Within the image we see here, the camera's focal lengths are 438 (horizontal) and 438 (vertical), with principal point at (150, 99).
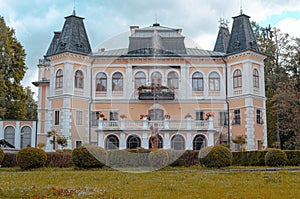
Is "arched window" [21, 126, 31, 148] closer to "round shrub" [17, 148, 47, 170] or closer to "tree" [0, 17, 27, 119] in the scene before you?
"tree" [0, 17, 27, 119]

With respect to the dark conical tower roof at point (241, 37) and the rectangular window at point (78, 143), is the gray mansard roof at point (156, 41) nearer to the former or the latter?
the rectangular window at point (78, 143)

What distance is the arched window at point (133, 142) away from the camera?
3693 cm

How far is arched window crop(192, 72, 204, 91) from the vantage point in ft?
134

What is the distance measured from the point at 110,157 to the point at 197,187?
9.76 metres

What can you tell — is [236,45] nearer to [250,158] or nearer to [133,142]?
[133,142]

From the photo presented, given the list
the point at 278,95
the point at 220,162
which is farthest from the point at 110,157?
the point at 278,95

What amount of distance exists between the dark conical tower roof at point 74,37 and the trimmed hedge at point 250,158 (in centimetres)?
1996

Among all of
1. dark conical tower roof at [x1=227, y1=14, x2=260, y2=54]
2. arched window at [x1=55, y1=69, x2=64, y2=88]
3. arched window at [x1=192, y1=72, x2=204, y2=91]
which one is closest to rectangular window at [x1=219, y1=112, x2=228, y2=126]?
arched window at [x1=192, y1=72, x2=204, y2=91]

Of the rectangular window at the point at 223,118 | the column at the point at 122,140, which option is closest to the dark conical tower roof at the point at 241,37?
the rectangular window at the point at 223,118

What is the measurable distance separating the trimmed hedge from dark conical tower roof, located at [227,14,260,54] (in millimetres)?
17476

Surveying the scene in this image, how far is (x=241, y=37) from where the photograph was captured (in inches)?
1684

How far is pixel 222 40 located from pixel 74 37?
665 inches

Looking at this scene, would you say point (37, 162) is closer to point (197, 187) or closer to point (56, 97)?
point (197, 187)

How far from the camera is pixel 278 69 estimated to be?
51.4 meters
